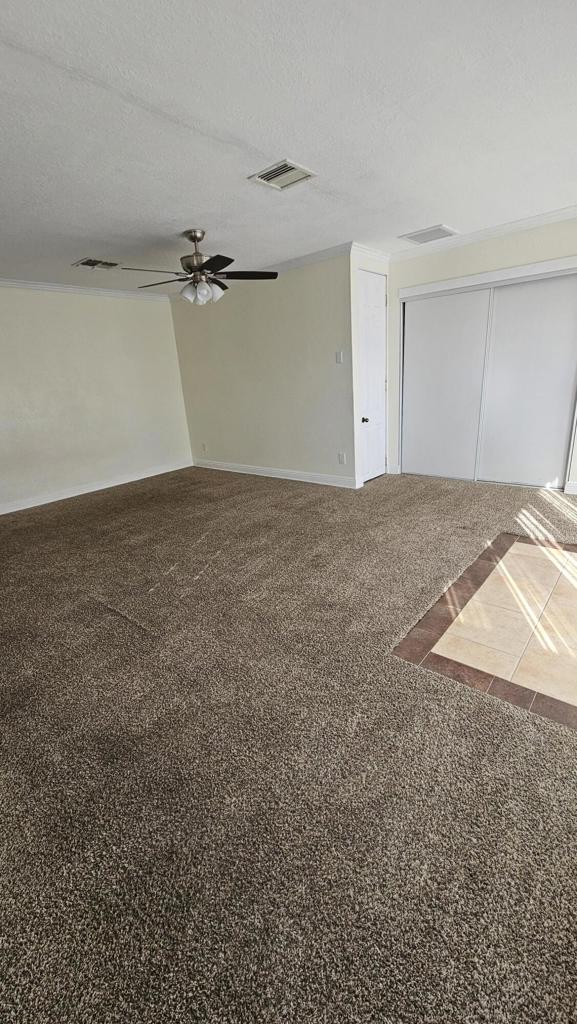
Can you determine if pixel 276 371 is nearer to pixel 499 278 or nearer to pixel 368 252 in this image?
pixel 368 252

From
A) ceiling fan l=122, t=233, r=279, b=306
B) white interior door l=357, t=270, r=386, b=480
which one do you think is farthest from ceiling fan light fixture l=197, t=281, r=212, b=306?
white interior door l=357, t=270, r=386, b=480

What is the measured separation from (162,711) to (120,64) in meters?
2.70

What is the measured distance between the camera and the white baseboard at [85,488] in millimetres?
5531

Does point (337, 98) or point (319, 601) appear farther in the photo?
point (319, 601)

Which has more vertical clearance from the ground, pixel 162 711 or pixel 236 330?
pixel 236 330

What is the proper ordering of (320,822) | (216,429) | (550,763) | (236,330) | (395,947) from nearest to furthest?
(395,947) < (320,822) < (550,763) < (236,330) < (216,429)

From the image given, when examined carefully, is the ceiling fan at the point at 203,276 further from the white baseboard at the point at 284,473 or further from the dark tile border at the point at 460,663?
the dark tile border at the point at 460,663

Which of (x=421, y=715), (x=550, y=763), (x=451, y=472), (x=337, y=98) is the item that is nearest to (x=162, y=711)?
(x=421, y=715)

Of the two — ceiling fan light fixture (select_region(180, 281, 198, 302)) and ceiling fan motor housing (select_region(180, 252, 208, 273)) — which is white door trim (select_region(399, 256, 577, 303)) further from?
ceiling fan light fixture (select_region(180, 281, 198, 302))

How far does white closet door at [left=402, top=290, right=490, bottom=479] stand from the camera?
4.83m

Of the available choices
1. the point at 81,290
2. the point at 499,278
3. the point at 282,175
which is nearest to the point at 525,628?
the point at 282,175

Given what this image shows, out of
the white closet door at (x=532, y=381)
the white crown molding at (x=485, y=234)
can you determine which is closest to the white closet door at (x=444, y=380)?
the white closet door at (x=532, y=381)

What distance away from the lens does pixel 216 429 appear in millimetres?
6801

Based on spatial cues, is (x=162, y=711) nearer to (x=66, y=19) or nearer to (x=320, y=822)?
(x=320, y=822)
